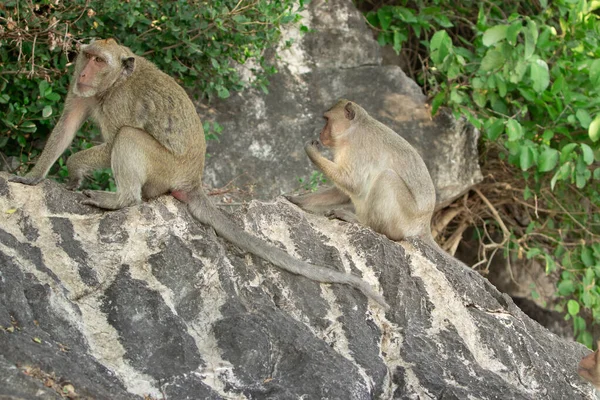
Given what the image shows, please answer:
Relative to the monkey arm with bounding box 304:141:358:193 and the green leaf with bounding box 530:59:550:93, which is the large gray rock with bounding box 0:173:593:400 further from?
the green leaf with bounding box 530:59:550:93

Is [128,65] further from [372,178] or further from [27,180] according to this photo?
[372,178]

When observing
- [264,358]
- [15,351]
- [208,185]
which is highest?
[15,351]

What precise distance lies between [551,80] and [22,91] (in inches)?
171

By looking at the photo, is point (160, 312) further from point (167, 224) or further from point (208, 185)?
point (208, 185)

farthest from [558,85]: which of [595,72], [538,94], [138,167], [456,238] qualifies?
[138,167]

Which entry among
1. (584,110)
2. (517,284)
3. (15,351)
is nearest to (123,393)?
(15,351)

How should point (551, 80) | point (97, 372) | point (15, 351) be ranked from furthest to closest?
1. point (551, 80)
2. point (97, 372)
3. point (15, 351)

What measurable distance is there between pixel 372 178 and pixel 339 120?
0.49 meters

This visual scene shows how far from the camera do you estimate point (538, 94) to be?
668 cm

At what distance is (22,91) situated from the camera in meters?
5.39

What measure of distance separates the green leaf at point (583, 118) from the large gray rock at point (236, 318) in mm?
2347

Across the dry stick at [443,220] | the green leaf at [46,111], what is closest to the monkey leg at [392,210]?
the green leaf at [46,111]

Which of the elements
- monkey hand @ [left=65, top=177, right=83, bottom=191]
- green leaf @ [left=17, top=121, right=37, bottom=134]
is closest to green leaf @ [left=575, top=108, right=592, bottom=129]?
monkey hand @ [left=65, top=177, right=83, bottom=191]

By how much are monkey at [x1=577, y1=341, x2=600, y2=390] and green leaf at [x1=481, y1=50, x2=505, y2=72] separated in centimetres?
293
